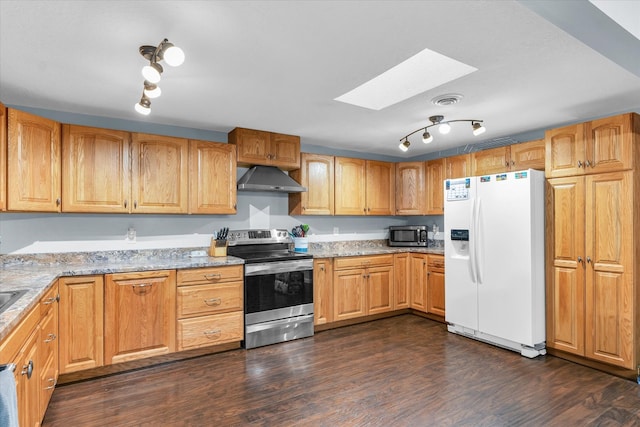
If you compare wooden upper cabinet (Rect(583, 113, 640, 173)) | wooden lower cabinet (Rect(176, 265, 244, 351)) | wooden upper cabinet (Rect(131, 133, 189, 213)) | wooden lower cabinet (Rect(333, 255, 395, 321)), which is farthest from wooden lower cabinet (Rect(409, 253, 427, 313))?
wooden upper cabinet (Rect(131, 133, 189, 213))

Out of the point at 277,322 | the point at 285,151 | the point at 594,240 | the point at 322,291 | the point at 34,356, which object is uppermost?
the point at 285,151

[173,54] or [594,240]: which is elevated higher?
[173,54]

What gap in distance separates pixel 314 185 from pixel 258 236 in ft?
3.09

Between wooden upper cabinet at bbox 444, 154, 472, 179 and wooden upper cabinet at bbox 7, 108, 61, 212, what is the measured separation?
13.9ft

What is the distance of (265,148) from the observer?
3990 millimetres

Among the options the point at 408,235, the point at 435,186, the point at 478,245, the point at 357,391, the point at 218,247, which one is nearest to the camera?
the point at 357,391

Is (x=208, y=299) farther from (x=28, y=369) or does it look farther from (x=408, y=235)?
(x=408, y=235)

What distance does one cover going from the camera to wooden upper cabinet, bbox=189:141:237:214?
3.64m

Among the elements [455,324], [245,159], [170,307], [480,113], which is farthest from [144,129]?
[455,324]

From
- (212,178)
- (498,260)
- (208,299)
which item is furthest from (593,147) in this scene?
(208,299)

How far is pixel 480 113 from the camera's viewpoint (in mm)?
3305

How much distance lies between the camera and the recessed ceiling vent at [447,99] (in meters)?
2.82

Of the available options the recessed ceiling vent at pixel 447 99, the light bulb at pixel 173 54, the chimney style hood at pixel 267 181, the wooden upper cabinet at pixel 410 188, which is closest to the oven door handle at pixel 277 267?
the chimney style hood at pixel 267 181

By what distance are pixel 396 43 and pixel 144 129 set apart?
9.11ft
